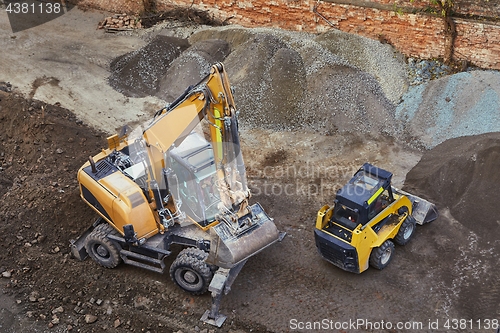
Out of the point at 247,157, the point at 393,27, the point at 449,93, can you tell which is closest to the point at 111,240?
the point at 247,157

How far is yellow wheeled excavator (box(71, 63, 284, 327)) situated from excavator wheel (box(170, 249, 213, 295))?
19 millimetres

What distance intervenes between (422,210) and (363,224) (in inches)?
88.3

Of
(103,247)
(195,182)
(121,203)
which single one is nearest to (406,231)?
(195,182)

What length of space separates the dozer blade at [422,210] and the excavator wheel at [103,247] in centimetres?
622

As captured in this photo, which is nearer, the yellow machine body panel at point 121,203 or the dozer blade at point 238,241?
the dozer blade at point 238,241

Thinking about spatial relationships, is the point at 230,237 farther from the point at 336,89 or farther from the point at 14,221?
the point at 336,89

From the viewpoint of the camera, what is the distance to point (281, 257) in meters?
12.1

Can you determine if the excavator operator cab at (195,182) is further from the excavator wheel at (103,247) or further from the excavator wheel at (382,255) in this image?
the excavator wheel at (382,255)

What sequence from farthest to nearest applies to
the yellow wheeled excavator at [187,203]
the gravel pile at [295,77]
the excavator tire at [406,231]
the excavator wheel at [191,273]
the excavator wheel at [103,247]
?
1. the gravel pile at [295,77]
2. the excavator tire at [406,231]
3. the excavator wheel at [103,247]
4. the excavator wheel at [191,273]
5. the yellow wheeled excavator at [187,203]

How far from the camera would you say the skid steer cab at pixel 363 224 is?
11.0 m

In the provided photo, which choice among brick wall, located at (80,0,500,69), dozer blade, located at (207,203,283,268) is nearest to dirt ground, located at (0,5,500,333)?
dozer blade, located at (207,203,283,268)

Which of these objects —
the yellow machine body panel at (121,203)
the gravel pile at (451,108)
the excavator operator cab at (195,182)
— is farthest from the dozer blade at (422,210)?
the yellow machine body panel at (121,203)

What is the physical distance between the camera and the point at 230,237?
1062 centimetres

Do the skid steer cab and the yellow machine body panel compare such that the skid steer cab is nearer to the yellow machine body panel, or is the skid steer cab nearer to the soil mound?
the soil mound
